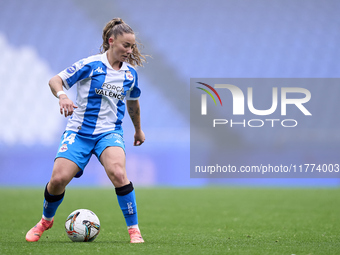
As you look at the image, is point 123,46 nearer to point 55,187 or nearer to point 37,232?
point 55,187

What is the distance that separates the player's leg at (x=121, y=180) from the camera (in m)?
4.03

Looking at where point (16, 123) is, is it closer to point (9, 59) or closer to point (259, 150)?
point (9, 59)

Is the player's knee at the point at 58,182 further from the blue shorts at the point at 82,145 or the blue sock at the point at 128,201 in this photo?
the blue sock at the point at 128,201

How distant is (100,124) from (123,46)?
666 mm

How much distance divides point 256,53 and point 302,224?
1695cm

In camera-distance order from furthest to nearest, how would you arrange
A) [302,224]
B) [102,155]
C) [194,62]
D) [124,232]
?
[194,62]
[302,224]
[124,232]
[102,155]

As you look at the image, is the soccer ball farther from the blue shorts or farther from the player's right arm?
the player's right arm

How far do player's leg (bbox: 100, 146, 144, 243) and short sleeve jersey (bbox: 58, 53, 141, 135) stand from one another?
0.77 ft

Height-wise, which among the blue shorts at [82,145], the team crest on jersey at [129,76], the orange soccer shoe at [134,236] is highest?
the team crest on jersey at [129,76]

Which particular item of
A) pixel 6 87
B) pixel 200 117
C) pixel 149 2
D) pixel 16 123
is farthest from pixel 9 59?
pixel 200 117

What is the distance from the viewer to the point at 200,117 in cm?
2058

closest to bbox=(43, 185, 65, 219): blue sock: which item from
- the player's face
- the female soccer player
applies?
the female soccer player

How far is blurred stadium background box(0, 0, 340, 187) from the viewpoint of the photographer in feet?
67.1

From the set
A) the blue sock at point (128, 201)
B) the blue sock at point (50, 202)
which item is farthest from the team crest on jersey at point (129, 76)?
the blue sock at point (50, 202)
